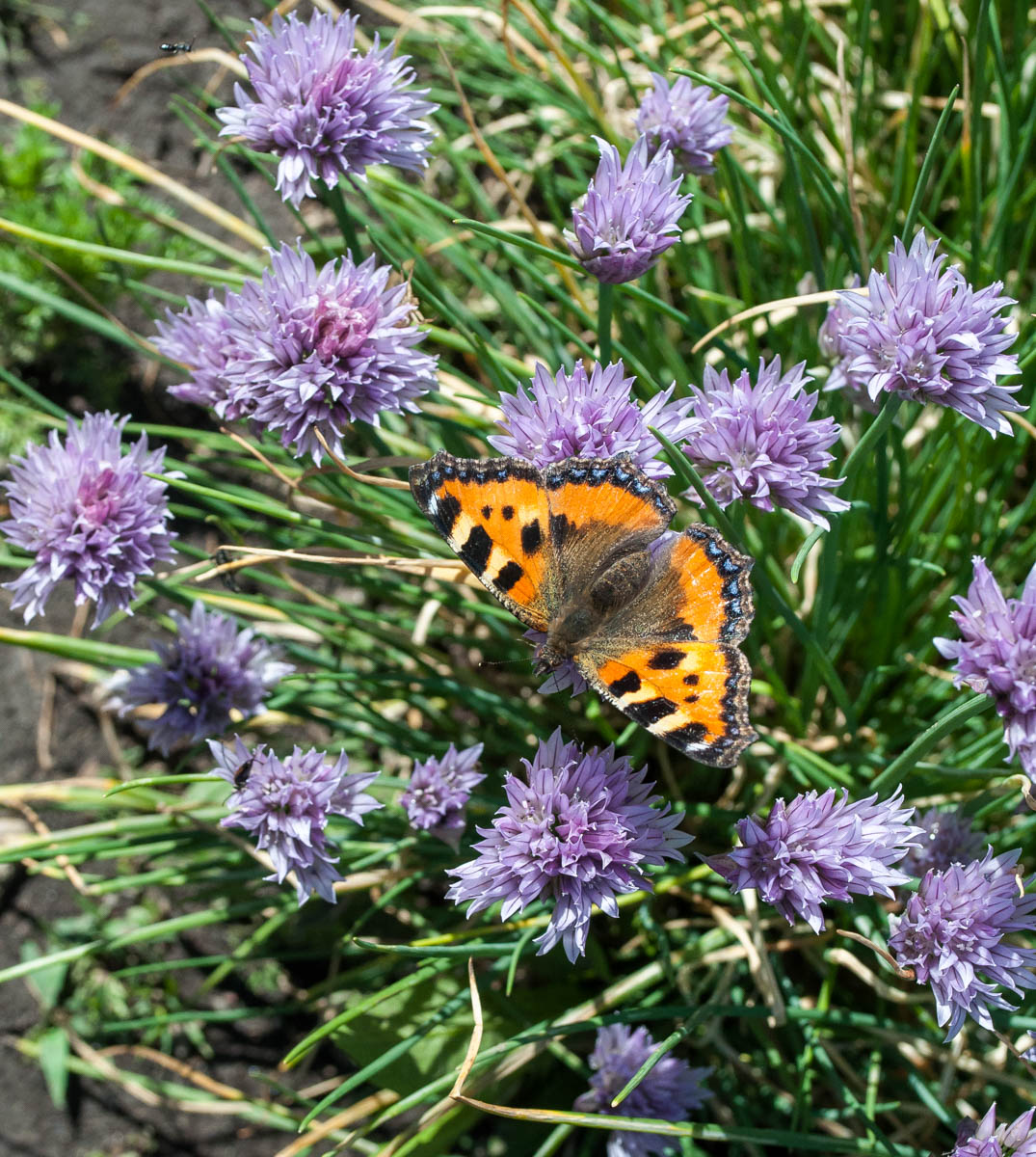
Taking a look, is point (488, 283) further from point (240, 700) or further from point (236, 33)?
point (236, 33)

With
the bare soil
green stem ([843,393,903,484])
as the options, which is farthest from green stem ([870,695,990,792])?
the bare soil

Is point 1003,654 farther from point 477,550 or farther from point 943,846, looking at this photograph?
point 477,550

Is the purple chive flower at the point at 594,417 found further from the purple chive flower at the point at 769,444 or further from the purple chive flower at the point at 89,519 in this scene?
the purple chive flower at the point at 89,519

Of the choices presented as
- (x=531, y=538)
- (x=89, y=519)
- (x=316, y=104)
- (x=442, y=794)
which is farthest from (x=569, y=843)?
(x=316, y=104)

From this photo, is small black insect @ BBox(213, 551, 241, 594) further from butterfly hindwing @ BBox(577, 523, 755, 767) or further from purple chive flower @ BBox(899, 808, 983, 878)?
purple chive flower @ BBox(899, 808, 983, 878)

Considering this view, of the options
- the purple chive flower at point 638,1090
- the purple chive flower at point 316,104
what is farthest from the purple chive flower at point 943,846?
the purple chive flower at point 316,104

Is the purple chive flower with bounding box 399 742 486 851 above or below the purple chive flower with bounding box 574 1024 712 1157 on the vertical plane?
above
